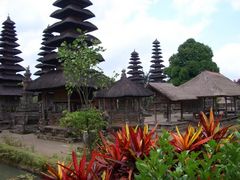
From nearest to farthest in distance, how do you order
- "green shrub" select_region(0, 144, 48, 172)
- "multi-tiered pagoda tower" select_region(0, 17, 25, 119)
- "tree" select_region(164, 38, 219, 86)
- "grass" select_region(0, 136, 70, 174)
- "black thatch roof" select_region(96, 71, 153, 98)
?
"grass" select_region(0, 136, 70, 174), "green shrub" select_region(0, 144, 48, 172), "black thatch roof" select_region(96, 71, 153, 98), "multi-tiered pagoda tower" select_region(0, 17, 25, 119), "tree" select_region(164, 38, 219, 86)

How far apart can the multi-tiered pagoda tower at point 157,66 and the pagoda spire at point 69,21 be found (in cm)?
2101

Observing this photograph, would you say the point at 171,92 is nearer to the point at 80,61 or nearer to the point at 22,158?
the point at 80,61

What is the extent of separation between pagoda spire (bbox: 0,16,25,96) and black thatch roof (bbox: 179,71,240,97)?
603 inches

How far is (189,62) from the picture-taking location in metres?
34.8

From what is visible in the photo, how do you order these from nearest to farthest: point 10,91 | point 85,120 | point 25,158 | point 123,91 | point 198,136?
point 198,136
point 25,158
point 85,120
point 123,91
point 10,91

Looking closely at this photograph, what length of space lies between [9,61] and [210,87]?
1831 cm

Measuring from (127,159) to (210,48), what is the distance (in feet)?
120

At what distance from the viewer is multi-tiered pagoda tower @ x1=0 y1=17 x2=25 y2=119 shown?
26.6 m

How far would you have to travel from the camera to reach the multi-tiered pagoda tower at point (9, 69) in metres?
26.6

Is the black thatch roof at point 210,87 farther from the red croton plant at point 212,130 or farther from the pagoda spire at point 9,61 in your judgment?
the red croton plant at point 212,130

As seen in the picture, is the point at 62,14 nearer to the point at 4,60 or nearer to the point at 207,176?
the point at 4,60

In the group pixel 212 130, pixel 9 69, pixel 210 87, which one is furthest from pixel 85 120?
pixel 9 69

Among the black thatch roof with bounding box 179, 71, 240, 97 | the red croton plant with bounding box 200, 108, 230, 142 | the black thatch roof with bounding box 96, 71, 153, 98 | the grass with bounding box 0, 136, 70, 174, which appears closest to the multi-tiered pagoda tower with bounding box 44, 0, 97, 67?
the black thatch roof with bounding box 96, 71, 153, 98

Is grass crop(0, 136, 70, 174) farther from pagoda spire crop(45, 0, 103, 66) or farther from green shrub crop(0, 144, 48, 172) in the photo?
pagoda spire crop(45, 0, 103, 66)
